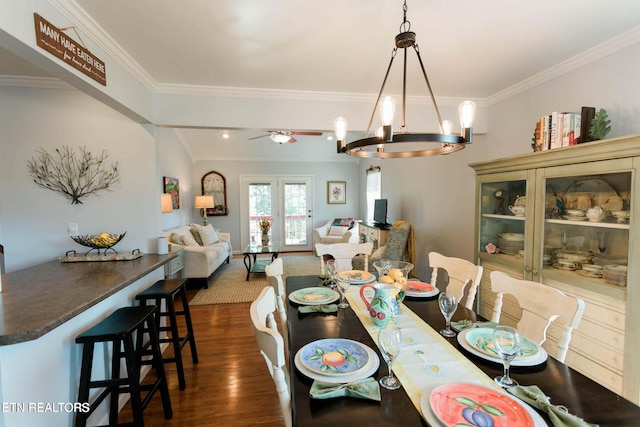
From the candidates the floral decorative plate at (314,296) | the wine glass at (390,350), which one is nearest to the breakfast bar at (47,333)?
the floral decorative plate at (314,296)

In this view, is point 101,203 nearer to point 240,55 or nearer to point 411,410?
point 240,55

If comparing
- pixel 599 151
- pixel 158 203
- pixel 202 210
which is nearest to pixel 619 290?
pixel 599 151

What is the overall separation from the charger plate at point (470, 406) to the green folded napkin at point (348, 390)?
0.50 feet

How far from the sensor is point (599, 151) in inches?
63.3

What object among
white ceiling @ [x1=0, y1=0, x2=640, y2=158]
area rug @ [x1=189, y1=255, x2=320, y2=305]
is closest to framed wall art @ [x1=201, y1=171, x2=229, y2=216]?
area rug @ [x1=189, y1=255, x2=320, y2=305]

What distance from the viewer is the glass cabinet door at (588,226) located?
1.59 metres

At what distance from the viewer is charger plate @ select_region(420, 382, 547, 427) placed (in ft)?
2.63

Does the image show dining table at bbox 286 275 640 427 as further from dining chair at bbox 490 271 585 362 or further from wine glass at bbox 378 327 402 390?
dining chair at bbox 490 271 585 362

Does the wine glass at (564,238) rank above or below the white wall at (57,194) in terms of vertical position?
below

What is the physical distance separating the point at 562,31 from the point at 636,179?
1.01 metres

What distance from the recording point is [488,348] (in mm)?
1192

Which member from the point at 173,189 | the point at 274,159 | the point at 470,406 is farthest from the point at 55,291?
the point at 274,159

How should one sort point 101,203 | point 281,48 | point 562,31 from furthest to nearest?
point 101,203 < point 281,48 < point 562,31

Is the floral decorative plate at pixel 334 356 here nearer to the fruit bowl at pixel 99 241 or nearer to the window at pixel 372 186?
the fruit bowl at pixel 99 241
